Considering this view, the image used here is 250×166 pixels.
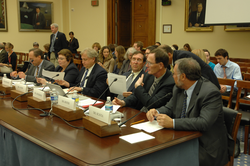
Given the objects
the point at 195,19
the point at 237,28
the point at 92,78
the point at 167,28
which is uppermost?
the point at 195,19

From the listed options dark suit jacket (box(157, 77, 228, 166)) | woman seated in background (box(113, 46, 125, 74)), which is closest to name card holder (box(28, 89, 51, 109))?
dark suit jacket (box(157, 77, 228, 166))

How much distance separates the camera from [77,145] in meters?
1.61

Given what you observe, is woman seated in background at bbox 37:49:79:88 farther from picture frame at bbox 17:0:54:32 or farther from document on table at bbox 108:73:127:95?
picture frame at bbox 17:0:54:32

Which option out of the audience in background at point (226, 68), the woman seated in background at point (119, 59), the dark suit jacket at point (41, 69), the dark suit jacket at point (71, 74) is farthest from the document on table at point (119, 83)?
the audience in background at point (226, 68)

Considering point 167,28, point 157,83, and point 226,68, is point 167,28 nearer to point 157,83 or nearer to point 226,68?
point 226,68

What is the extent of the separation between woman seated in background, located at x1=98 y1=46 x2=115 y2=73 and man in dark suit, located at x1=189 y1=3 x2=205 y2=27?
3.32 m

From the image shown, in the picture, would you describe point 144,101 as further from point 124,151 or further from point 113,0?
point 113,0

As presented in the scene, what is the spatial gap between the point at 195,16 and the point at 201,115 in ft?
22.0

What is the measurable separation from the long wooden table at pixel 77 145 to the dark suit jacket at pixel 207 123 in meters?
0.08

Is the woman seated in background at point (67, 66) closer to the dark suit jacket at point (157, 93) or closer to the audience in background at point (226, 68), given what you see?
the dark suit jacket at point (157, 93)

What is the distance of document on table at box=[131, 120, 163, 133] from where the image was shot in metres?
1.92

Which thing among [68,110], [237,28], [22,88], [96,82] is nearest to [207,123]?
[68,110]

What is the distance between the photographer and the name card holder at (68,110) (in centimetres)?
212

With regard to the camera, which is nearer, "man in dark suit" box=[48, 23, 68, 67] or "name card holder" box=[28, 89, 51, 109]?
"name card holder" box=[28, 89, 51, 109]
